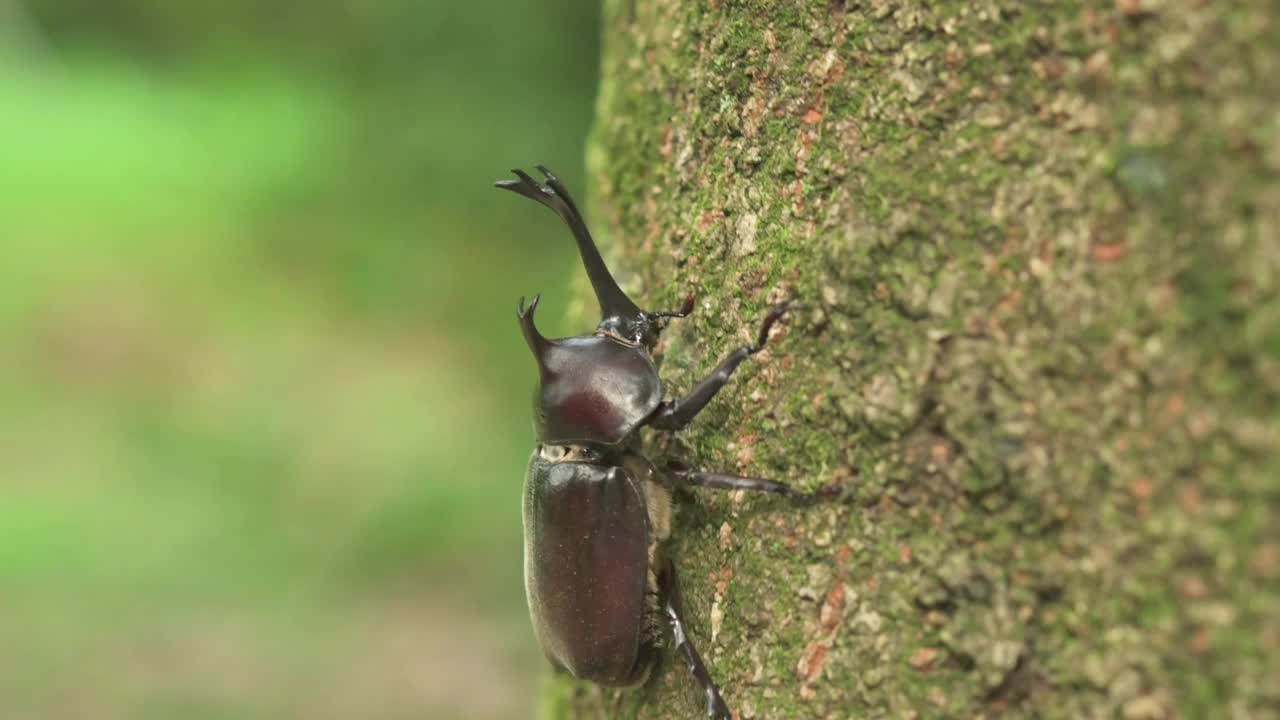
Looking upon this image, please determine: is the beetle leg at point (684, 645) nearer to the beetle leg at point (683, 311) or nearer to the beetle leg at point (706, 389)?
the beetle leg at point (706, 389)

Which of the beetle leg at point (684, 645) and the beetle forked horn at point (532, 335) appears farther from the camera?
the beetle forked horn at point (532, 335)

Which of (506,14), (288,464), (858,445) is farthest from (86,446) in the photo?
(858,445)

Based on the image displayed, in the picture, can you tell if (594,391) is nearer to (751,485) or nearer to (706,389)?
(706,389)

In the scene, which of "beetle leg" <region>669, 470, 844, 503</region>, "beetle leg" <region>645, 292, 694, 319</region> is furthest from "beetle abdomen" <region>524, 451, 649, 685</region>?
"beetle leg" <region>645, 292, 694, 319</region>

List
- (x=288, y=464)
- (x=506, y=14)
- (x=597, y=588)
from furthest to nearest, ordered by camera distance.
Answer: (x=506, y=14)
(x=288, y=464)
(x=597, y=588)

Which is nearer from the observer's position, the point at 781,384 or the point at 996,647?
the point at 996,647

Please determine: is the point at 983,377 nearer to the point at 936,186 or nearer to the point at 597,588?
the point at 936,186

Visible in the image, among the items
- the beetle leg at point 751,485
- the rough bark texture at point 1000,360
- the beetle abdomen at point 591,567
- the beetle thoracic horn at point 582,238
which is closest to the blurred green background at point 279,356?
the beetle thoracic horn at point 582,238
